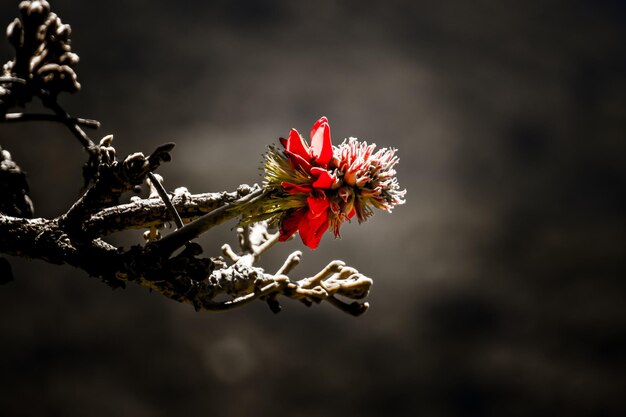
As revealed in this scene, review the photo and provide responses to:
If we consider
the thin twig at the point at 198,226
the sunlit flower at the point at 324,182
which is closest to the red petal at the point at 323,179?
the sunlit flower at the point at 324,182

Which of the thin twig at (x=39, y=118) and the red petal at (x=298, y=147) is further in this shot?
the red petal at (x=298, y=147)

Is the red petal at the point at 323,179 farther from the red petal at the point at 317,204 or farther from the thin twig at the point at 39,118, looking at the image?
the thin twig at the point at 39,118

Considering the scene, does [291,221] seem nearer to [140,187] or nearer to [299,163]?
[299,163]

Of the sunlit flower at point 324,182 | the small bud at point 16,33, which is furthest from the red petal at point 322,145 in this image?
the small bud at point 16,33

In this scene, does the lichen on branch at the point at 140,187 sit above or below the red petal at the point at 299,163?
below

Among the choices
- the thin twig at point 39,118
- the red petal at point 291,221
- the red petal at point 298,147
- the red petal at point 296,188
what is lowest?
the thin twig at point 39,118

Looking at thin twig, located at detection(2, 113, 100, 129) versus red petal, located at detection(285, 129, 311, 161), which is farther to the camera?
red petal, located at detection(285, 129, 311, 161)

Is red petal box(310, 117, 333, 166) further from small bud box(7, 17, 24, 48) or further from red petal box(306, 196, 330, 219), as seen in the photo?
small bud box(7, 17, 24, 48)

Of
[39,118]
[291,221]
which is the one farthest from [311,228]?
[39,118]

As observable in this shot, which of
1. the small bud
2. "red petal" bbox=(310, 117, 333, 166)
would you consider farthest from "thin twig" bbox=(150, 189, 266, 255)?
the small bud
